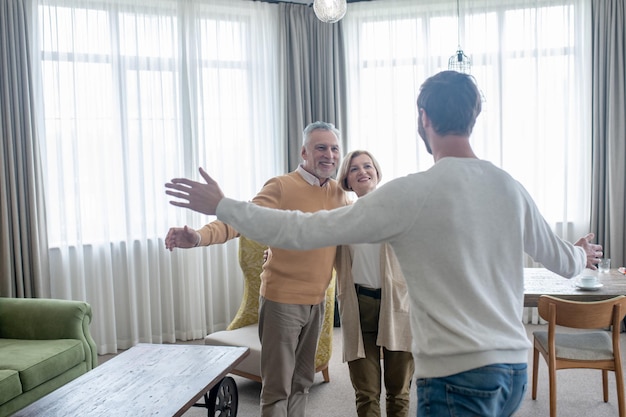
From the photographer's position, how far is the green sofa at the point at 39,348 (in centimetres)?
291

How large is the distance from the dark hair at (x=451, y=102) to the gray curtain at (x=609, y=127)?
380 centimetres

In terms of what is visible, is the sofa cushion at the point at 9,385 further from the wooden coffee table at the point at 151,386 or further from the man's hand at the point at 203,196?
the man's hand at the point at 203,196

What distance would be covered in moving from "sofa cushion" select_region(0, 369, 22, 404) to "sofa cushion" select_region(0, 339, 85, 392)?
0.11 ft

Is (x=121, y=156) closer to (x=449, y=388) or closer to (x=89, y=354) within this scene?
(x=89, y=354)

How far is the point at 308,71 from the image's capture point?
15.9ft

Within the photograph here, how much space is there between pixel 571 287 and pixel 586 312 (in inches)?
17.2

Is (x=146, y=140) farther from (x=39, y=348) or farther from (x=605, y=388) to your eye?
(x=605, y=388)

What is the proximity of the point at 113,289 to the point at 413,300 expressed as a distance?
3.59 meters

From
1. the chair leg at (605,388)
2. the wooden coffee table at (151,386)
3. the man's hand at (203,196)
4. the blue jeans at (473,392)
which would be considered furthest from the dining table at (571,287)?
the man's hand at (203,196)

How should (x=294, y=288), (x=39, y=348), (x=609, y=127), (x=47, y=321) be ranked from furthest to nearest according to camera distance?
(x=609, y=127) < (x=47, y=321) < (x=39, y=348) < (x=294, y=288)

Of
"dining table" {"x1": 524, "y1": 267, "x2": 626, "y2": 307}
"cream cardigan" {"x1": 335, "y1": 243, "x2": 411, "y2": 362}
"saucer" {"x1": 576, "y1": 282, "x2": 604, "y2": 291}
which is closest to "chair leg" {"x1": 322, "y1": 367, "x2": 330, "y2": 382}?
"cream cardigan" {"x1": 335, "y1": 243, "x2": 411, "y2": 362}

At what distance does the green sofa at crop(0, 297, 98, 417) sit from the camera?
291cm

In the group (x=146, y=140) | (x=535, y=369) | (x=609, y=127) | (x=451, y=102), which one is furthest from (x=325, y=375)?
(x=609, y=127)

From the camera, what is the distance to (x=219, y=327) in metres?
4.77
